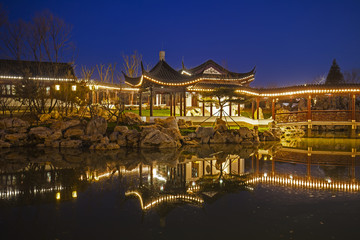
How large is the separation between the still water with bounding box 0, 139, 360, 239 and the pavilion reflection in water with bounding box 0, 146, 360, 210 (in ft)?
0.07

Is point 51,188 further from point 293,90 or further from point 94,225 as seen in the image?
point 293,90

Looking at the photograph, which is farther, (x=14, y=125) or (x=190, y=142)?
(x=190, y=142)

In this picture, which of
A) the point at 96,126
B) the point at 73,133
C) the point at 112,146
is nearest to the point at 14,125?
the point at 73,133

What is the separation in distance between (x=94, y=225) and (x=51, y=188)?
2317 mm

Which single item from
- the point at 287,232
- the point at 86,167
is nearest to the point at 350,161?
the point at 287,232

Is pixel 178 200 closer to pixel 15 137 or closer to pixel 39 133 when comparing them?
pixel 39 133

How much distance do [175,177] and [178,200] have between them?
68.4 inches

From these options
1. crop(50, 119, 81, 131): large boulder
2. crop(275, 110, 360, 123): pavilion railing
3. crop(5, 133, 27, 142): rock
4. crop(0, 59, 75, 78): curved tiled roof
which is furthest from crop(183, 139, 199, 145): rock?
crop(0, 59, 75, 78): curved tiled roof

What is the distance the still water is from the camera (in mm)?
3412

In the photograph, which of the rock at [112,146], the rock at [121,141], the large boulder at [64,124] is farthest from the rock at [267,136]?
the large boulder at [64,124]

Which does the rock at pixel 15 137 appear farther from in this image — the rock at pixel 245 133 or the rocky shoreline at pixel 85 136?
the rock at pixel 245 133

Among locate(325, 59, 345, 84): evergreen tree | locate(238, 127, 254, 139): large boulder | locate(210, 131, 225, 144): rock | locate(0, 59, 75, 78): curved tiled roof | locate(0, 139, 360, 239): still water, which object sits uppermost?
locate(325, 59, 345, 84): evergreen tree

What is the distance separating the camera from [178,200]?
4676 millimetres

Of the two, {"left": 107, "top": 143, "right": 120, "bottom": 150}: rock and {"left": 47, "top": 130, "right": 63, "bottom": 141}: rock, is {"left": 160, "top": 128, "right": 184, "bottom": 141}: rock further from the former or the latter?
{"left": 47, "top": 130, "right": 63, "bottom": 141}: rock
